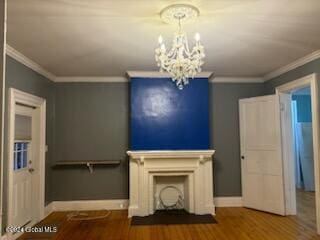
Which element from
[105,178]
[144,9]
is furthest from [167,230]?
[144,9]

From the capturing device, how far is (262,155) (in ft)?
16.3

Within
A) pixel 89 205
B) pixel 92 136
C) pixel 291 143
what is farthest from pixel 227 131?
pixel 89 205

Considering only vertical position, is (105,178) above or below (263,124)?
below

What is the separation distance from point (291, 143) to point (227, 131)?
1191 millimetres

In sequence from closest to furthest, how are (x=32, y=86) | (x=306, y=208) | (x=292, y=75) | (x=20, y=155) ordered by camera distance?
(x=20, y=155) → (x=32, y=86) → (x=292, y=75) → (x=306, y=208)

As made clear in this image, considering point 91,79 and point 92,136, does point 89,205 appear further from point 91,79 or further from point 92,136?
point 91,79

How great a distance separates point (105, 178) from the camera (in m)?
5.26

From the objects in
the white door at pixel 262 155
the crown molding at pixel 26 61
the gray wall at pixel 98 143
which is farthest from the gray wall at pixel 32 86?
the white door at pixel 262 155

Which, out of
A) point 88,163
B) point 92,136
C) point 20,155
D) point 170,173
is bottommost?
point 170,173

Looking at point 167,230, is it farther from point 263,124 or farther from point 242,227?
point 263,124

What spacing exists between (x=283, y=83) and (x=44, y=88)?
4222 millimetres

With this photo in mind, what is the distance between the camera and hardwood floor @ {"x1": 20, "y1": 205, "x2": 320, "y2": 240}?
3.73m

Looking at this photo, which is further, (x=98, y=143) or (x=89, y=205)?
(x=98, y=143)

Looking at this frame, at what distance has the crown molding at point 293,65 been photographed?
3883mm
